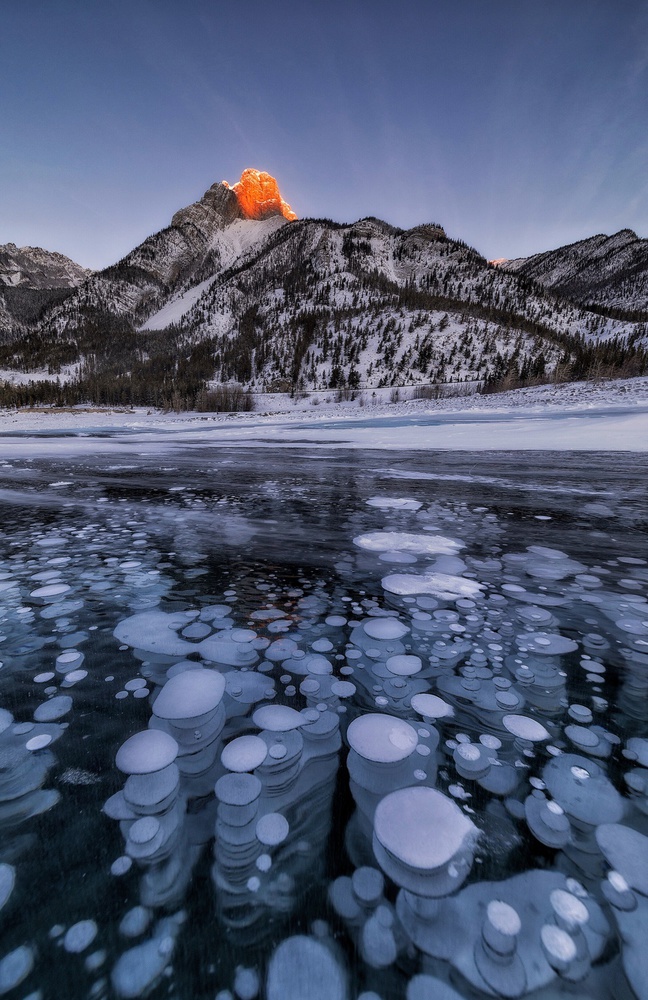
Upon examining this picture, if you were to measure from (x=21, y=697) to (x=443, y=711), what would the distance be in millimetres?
1481

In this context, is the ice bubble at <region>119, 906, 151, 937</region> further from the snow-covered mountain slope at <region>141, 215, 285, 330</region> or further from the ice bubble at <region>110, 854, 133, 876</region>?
the snow-covered mountain slope at <region>141, 215, 285, 330</region>

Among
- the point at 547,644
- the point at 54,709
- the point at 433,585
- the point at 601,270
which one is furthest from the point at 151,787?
the point at 601,270

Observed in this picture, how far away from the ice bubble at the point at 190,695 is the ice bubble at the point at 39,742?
302 mm

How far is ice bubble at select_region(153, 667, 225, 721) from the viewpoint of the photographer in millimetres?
1272

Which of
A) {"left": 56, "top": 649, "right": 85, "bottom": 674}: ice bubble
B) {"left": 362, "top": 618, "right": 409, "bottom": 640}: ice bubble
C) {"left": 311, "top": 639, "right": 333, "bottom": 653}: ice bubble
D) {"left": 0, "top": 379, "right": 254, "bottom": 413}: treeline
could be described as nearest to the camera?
{"left": 56, "top": 649, "right": 85, "bottom": 674}: ice bubble

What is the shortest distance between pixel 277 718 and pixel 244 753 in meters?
0.16

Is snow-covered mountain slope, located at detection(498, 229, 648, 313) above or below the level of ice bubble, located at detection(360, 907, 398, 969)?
above

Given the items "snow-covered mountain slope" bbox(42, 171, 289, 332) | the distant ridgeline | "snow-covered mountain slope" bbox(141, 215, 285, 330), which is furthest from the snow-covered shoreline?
"snow-covered mountain slope" bbox(42, 171, 289, 332)

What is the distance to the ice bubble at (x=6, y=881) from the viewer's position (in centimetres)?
78

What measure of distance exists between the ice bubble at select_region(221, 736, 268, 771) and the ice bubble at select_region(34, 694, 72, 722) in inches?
24.0

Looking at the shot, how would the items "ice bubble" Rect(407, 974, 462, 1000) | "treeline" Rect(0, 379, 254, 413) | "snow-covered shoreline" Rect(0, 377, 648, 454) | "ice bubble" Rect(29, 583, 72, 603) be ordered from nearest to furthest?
"ice bubble" Rect(407, 974, 462, 1000) → "ice bubble" Rect(29, 583, 72, 603) → "snow-covered shoreline" Rect(0, 377, 648, 454) → "treeline" Rect(0, 379, 254, 413)

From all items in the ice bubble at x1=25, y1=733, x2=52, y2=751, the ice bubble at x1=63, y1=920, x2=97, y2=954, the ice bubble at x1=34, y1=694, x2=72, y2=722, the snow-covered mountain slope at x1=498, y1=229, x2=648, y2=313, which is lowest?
the ice bubble at x1=34, y1=694, x2=72, y2=722

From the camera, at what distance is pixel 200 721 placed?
1.24m

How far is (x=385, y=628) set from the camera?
71.4 inches
